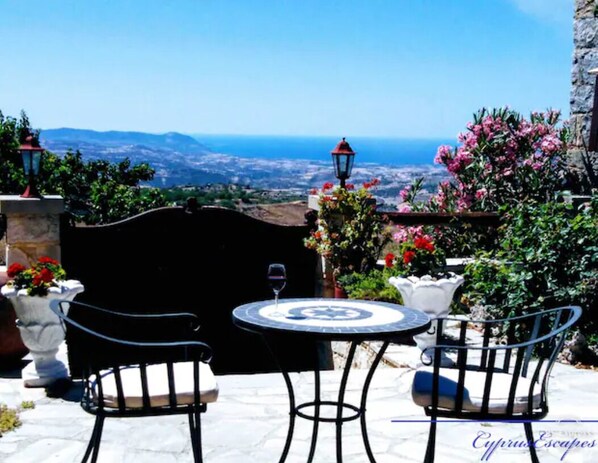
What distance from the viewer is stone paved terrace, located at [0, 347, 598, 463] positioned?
11.5 ft

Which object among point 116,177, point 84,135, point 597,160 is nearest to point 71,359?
point 597,160

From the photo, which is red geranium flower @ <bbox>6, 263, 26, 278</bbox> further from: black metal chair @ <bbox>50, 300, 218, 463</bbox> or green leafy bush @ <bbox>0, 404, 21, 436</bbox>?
black metal chair @ <bbox>50, 300, 218, 463</bbox>

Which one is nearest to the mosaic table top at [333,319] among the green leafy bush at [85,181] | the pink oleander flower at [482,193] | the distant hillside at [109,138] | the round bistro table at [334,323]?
the round bistro table at [334,323]

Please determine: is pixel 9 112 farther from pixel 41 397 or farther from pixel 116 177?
pixel 41 397

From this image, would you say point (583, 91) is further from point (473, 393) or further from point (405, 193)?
point (473, 393)

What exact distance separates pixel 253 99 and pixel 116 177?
62.6 meters

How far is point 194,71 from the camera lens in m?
62.6

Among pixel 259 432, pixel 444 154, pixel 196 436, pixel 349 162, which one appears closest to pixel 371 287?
pixel 349 162

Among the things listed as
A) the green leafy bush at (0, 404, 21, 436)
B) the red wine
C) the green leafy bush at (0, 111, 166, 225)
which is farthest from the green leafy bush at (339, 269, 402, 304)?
the green leafy bush at (0, 111, 166, 225)

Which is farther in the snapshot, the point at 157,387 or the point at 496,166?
the point at 496,166

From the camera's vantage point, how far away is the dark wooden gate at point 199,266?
20.3 ft

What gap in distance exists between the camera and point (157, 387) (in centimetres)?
293

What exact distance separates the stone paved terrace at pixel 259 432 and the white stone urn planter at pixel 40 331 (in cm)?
11

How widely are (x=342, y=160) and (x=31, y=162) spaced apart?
8.83ft
